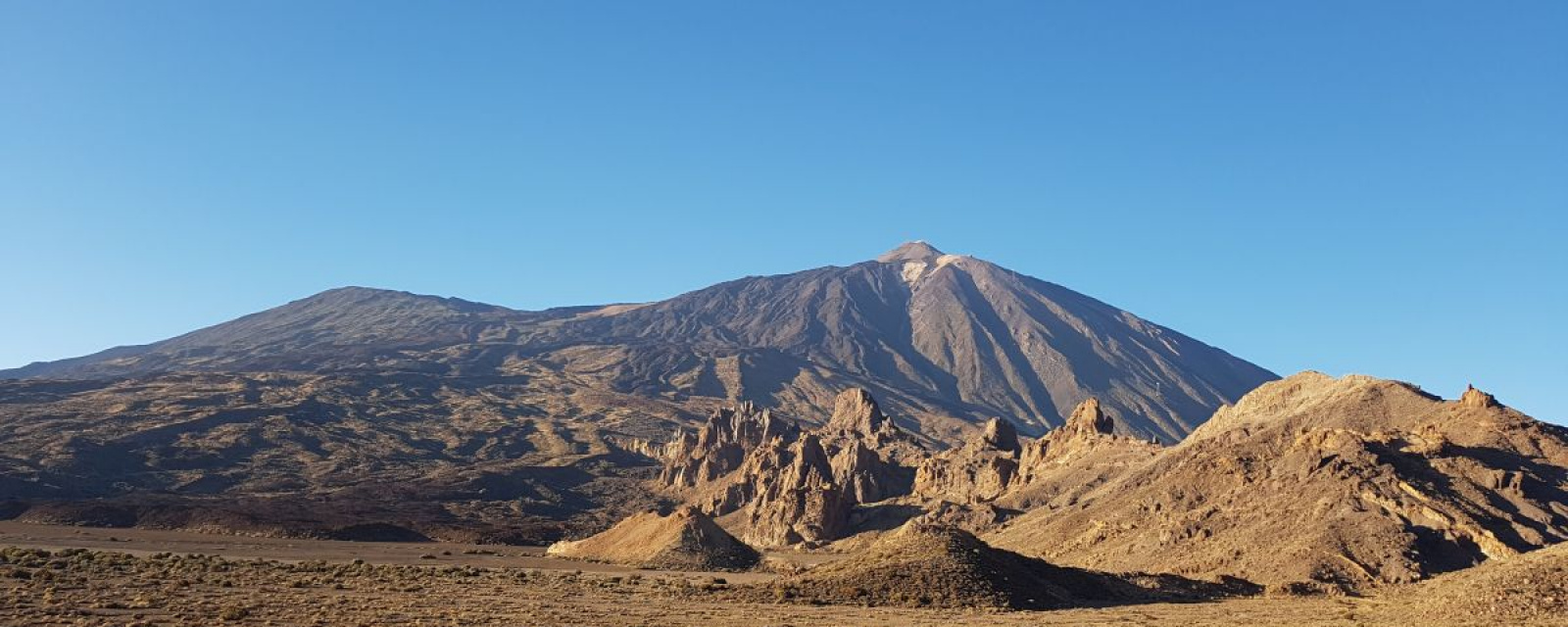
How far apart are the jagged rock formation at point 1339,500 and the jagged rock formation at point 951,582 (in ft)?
26.4

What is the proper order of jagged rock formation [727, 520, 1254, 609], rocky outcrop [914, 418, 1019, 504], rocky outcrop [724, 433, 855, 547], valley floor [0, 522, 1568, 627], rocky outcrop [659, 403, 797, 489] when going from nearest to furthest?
valley floor [0, 522, 1568, 627], jagged rock formation [727, 520, 1254, 609], rocky outcrop [724, 433, 855, 547], rocky outcrop [914, 418, 1019, 504], rocky outcrop [659, 403, 797, 489]

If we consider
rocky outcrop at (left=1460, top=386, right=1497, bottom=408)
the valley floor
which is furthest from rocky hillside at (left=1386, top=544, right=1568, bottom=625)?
rocky outcrop at (left=1460, top=386, right=1497, bottom=408)

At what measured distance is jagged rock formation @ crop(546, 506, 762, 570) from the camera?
78.0 m

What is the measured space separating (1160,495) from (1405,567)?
62.9 feet

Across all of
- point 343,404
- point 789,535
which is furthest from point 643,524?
point 343,404

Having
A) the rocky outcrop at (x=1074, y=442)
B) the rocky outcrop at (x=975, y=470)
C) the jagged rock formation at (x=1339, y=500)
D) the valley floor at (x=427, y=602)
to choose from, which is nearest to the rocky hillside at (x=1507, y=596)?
the valley floor at (x=427, y=602)

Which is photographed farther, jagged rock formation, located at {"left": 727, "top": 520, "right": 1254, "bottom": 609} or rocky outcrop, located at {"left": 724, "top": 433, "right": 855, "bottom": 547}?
rocky outcrop, located at {"left": 724, "top": 433, "right": 855, "bottom": 547}

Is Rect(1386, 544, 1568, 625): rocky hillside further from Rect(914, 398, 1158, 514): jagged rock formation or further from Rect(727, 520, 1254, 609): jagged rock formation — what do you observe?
Rect(914, 398, 1158, 514): jagged rock formation

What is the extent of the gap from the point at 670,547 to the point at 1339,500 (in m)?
43.1

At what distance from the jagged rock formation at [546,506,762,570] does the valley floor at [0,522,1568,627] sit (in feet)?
26.5

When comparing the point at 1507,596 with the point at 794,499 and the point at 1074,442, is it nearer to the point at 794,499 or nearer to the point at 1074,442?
the point at 1074,442

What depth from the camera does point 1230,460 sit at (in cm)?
7594

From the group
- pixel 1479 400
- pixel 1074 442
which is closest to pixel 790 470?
pixel 1074 442

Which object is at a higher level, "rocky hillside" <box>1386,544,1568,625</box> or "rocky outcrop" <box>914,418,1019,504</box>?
"rocky outcrop" <box>914,418,1019,504</box>
